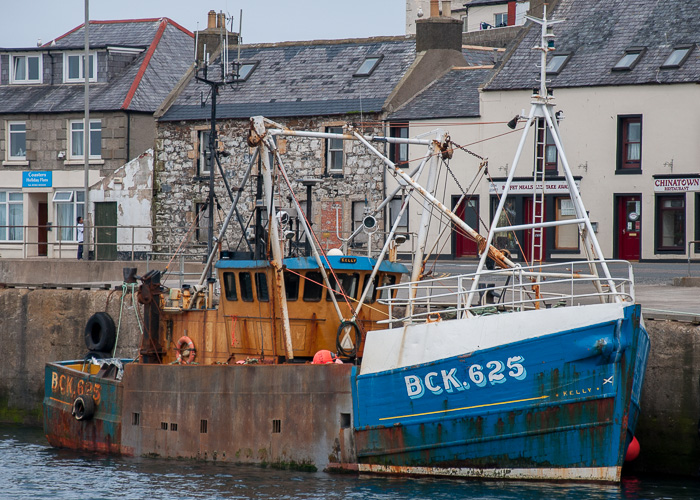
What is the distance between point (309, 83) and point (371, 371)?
22457 millimetres

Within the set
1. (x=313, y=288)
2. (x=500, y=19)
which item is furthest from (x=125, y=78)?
(x=313, y=288)

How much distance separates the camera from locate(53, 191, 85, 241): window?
3903cm

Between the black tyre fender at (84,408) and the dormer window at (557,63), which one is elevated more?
the dormer window at (557,63)

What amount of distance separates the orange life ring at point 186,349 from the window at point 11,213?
2339 cm

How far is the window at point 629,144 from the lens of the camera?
32.7 m

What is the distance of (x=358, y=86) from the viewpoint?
36219 millimetres

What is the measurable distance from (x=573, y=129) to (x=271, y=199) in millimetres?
18012

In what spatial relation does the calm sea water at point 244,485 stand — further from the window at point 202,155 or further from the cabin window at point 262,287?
the window at point 202,155

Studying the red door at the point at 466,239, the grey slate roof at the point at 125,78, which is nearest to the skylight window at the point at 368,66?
the red door at the point at 466,239

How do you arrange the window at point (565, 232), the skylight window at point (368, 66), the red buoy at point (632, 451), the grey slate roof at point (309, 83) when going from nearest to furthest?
the red buoy at point (632, 451) → the window at point (565, 232) → the grey slate roof at point (309, 83) → the skylight window at point (368, 66)

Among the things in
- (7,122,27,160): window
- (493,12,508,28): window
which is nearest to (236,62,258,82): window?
(7,122,27,160): window

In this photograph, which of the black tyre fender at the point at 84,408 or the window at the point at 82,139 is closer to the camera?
the black tyre fender at the point at 84,408

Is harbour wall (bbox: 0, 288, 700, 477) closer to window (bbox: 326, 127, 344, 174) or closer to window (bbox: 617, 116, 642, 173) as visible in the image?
window (bbox: 326, 127, 344, 174)

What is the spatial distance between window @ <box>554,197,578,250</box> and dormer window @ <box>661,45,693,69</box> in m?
4.73
